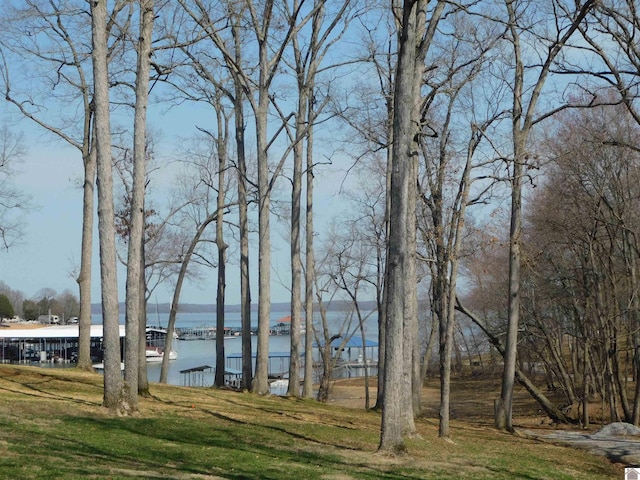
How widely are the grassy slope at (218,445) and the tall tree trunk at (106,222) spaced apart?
65cm

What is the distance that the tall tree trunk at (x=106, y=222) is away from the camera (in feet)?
42.4

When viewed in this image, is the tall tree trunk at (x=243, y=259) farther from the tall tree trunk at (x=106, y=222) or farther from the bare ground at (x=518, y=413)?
the tall tree trunk at (x=106, y=222)

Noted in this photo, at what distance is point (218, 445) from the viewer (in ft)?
36.9

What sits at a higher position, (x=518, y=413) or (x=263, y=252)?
(x=263, y=252)

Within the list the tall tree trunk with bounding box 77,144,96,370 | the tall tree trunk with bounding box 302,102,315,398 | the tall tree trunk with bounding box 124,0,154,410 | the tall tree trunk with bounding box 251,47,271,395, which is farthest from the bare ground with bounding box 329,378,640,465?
the tall tree trunk with bounding box 77,144,96,370

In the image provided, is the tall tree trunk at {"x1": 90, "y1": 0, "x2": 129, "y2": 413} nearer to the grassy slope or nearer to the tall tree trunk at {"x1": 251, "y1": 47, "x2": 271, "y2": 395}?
the grassy slope

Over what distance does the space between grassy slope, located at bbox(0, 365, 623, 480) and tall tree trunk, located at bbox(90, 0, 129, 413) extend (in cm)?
65

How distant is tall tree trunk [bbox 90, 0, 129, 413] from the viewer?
12930mm

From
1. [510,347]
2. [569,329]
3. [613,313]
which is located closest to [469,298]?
[569,329]

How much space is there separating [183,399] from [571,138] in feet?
46.5

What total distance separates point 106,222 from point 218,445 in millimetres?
4181

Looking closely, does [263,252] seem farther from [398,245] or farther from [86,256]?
[398,245]

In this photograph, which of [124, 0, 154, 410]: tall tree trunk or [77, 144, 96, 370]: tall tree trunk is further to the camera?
[77, 144, 96, 370]: tall tree trunk

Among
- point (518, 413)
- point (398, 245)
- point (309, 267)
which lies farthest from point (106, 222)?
point (518, 413)
